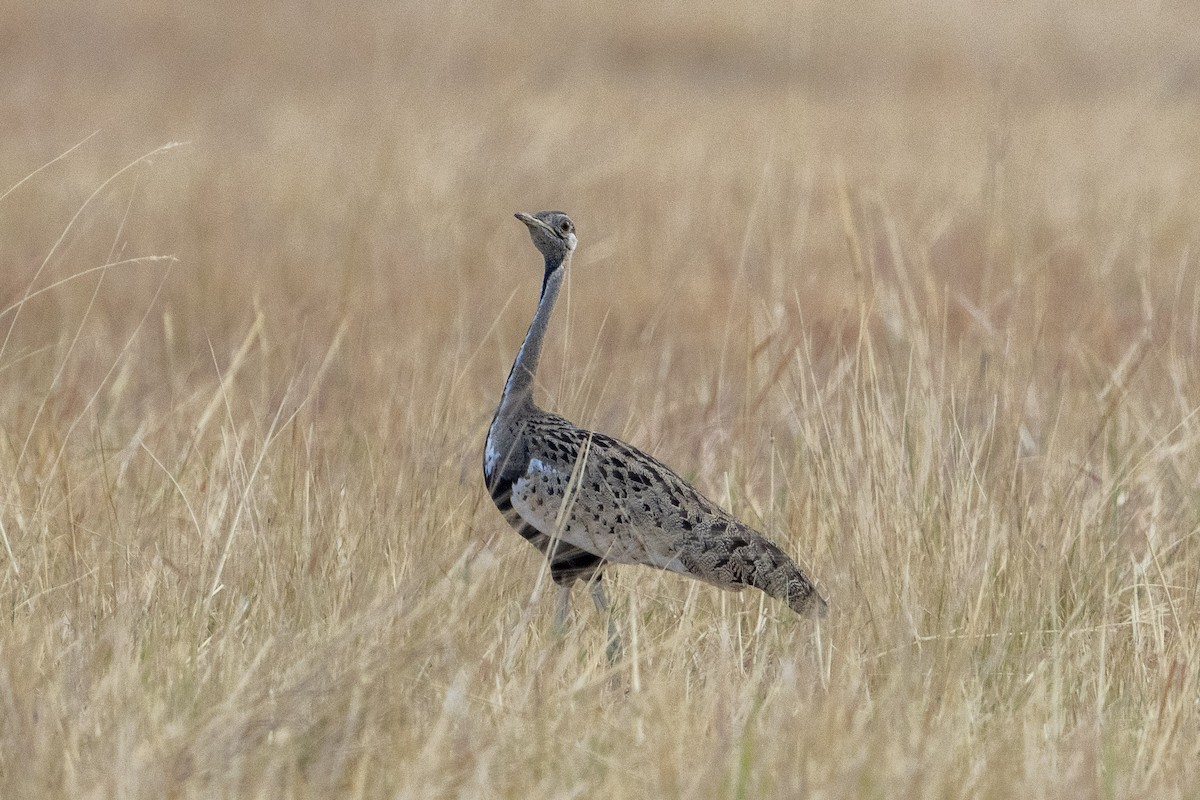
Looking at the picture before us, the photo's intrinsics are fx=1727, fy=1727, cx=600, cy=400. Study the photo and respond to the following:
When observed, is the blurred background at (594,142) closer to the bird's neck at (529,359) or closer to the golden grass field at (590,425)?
the golden grass field at (590,425)

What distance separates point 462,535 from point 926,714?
126 cm

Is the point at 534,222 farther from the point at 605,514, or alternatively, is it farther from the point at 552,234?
the point at 605,514

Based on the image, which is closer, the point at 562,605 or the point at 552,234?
the point at 562,605

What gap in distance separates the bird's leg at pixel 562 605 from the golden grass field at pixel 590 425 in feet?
0.23

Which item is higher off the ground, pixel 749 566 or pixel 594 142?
pixel 749 566

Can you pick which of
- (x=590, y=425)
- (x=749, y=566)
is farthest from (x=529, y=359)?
(x=749, y=566)

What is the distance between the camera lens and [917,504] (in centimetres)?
371

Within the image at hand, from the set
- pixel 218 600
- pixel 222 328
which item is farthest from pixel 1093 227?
pixel 218 600

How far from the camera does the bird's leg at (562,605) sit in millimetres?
3518

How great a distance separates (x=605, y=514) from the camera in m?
3.66

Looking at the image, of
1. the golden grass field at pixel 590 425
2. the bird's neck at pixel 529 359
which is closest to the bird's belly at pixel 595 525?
the golden grass field at pixel 590 425

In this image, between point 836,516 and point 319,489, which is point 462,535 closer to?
point 319,489

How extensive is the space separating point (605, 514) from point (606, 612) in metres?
0.22

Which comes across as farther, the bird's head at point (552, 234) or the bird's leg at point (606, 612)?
the bird's head at point (552, 234)
